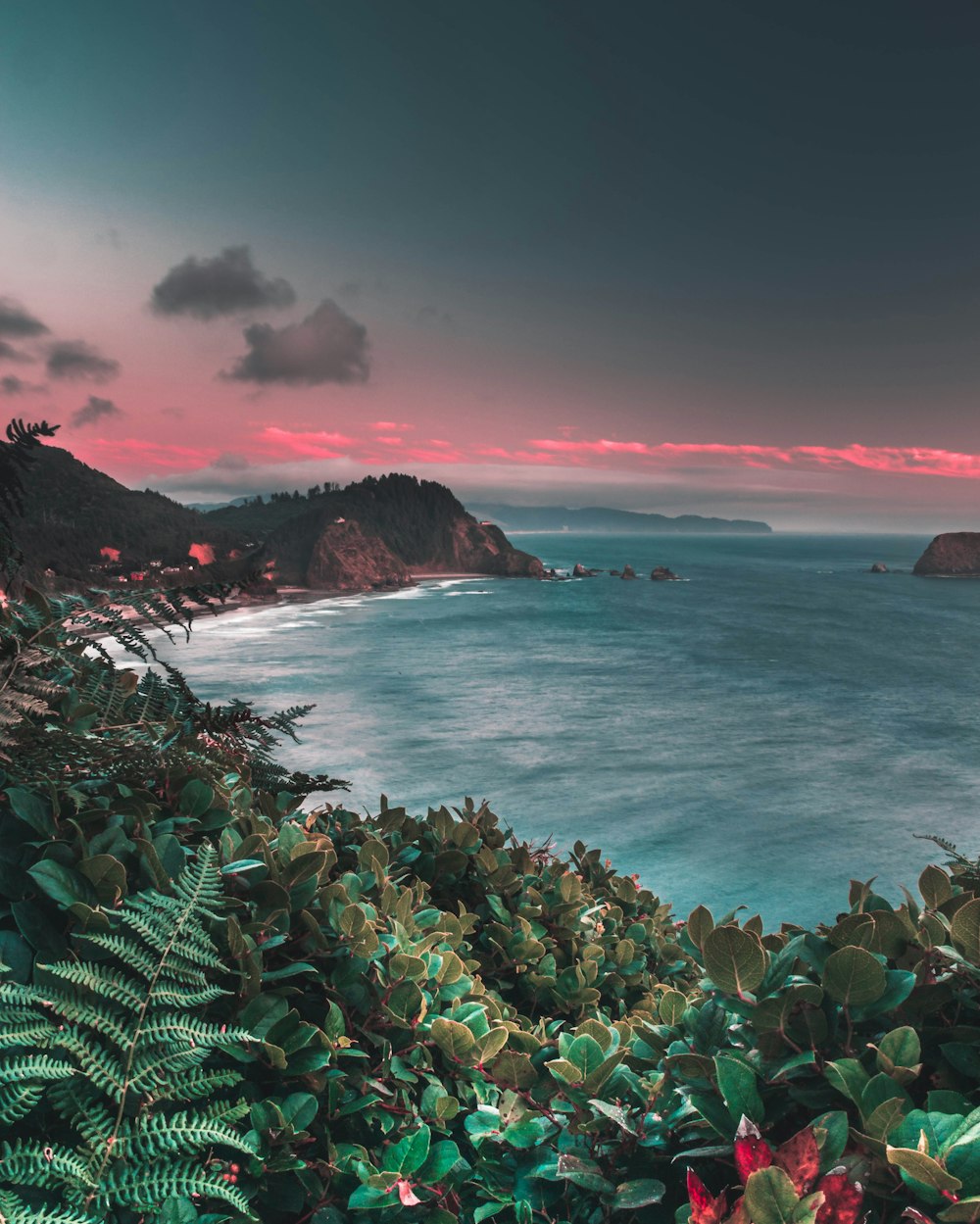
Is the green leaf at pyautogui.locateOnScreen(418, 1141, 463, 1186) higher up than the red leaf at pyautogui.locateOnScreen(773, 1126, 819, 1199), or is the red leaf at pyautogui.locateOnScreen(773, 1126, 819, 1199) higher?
the red leaf at pyautogui.locateOnScreen(773, 1126, 819, 1199)

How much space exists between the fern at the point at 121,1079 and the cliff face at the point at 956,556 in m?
134

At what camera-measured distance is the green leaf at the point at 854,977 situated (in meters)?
1.01

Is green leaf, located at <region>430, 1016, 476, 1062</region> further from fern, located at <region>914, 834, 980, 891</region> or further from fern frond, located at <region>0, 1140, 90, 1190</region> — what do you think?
fern, located at <region>914, 834, 980, 891</region>

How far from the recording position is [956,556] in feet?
374

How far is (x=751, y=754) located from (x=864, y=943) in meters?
28.6

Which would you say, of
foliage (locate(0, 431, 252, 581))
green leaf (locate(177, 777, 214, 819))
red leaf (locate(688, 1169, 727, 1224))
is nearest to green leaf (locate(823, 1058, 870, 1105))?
red leaf (locate(688, 1169, 727, 1224))

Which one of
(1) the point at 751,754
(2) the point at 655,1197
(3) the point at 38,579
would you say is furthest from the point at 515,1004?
(1) the point at 751,754

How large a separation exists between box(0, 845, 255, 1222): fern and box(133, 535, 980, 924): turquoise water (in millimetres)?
14339

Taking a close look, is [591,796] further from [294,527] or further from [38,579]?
[294,527]

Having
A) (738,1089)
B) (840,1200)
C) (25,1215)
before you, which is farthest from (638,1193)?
(25,1215)

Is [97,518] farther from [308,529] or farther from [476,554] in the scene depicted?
[476,554]

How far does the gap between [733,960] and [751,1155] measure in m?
0.29

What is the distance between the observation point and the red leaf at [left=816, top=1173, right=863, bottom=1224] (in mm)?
778

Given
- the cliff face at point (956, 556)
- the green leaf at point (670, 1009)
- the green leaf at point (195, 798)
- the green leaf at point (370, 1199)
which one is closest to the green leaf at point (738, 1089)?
the green leaf at point (670, 1009)
